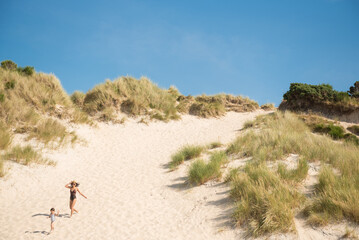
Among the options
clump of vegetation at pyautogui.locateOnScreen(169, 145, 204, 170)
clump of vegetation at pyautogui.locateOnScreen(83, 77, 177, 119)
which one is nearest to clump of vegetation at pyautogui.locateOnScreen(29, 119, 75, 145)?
clump of vegetation at pyautogui.locateOnScreen(83, 77, 177, 119)

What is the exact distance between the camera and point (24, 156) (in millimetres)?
9508

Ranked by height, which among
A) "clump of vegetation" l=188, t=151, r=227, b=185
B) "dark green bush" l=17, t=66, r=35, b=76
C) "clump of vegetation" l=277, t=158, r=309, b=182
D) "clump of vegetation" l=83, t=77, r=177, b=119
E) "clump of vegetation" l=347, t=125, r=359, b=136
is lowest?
"clump of vegetation" l=277, t=158, r=309, b=182

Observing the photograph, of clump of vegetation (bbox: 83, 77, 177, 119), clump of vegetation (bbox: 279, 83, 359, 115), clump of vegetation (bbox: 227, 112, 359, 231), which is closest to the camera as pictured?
clump of vegetation (bbox: 227, 112, 359, 231)

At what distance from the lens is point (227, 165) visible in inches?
347

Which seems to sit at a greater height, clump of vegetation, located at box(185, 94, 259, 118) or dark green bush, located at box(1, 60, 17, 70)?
dark green bush, located at box(1, 60, 17, 70)

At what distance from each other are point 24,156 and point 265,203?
9.42 metres

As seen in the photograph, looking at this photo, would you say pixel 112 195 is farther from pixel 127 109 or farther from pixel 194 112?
pixel 194 112

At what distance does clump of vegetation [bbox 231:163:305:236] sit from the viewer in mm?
4828

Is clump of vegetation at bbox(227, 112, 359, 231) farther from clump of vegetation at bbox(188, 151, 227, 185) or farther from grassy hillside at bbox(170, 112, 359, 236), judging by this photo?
clump of vegetation at bbox(188, 151, 227, 185)

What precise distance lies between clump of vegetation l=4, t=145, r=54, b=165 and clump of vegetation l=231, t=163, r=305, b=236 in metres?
8.26

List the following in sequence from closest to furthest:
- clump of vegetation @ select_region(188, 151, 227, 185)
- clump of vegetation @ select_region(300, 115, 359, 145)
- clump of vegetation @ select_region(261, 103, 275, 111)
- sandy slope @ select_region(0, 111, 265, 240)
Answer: sandy slope @ select_region(0, 111, 265, 240) → clump of vegetation @ select_region(188, 151, 227, 185) → clump of vegetation @ select_region(300, 115, 359, 145) → clump of vegetation @ select_region(261, 103, 275, 111)

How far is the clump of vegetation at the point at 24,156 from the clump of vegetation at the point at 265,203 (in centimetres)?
826

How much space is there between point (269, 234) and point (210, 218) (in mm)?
1604

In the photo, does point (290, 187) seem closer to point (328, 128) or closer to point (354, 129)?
point (328, 128)
